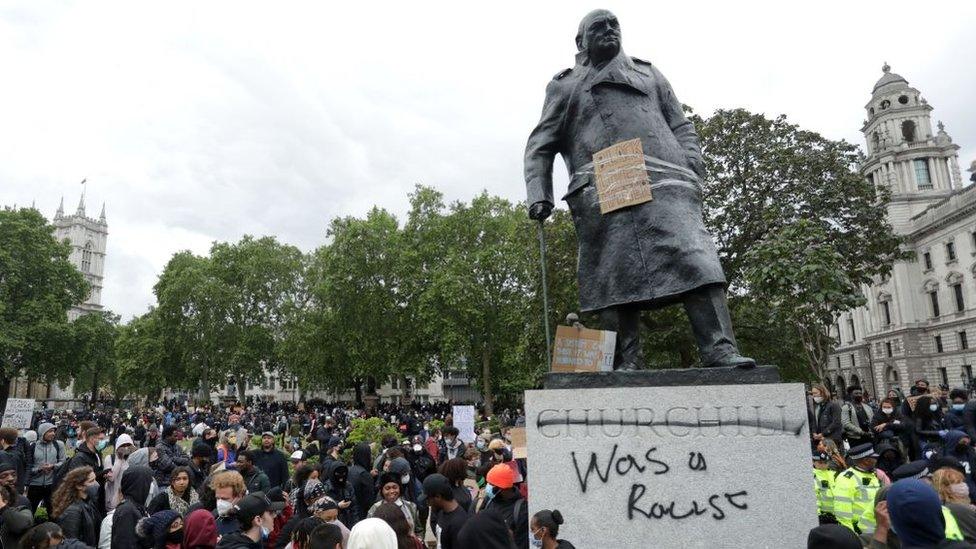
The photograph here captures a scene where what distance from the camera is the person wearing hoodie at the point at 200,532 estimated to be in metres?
4.37

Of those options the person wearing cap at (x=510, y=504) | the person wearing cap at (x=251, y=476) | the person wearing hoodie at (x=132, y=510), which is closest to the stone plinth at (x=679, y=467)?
the person wearing cap at (x=510, y=504)

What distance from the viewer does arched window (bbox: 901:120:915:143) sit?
66.8 metres

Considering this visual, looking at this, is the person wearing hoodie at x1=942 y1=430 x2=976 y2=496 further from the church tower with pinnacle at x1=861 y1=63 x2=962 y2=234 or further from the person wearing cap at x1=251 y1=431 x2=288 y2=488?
the church tower with pinnacle at x1=861 y1=63 x2=962 y2=234

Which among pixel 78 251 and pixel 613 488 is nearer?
pixel 613 488

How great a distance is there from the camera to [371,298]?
4222 centimetres

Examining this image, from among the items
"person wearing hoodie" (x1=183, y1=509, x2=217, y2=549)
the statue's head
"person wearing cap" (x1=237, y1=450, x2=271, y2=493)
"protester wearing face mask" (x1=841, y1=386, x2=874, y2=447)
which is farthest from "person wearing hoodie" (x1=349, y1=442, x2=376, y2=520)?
"protester wearing face mask" (x1=841, y1=386, x2=874, y2=447)

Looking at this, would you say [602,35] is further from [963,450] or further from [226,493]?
[963,450]

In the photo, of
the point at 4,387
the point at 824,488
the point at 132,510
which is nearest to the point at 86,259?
the point at 4,387

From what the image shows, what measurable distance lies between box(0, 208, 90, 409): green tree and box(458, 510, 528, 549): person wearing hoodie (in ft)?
143

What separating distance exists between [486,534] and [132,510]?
10.1ft

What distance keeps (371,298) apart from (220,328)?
1692 centimetres

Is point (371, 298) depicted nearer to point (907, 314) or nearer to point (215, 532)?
point (215, 532)

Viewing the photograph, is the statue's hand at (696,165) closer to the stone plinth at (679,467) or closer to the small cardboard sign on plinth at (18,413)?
the stone plinth at (679,467)

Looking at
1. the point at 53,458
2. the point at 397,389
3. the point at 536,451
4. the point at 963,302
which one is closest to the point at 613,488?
the point at 536,451
